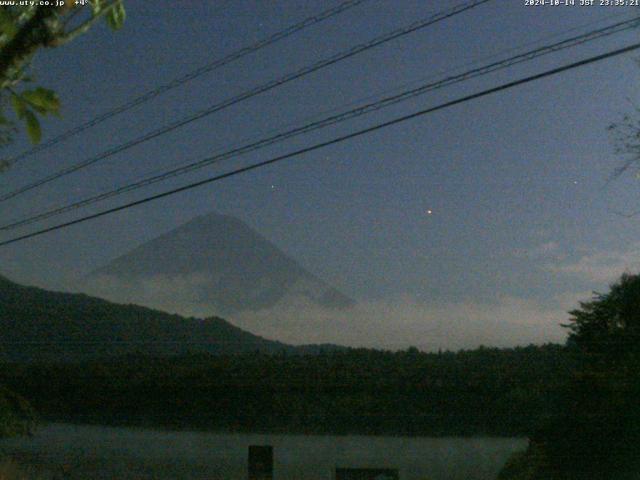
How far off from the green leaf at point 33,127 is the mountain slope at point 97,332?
14.5 metres

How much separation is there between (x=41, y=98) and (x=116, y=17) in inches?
23.9

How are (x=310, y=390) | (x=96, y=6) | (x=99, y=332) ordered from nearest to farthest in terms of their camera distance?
1. (x=96, y=6)
2. (x=310, y=390)
3. (x=99, y=332)

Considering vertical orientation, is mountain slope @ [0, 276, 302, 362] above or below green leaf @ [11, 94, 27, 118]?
above

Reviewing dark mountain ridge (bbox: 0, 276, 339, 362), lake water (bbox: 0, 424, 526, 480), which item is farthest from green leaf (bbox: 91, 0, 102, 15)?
dark mountain ridge (bbox: 0, 276, 339, 362)

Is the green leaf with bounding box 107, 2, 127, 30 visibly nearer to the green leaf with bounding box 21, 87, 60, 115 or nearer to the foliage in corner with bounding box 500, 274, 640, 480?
the green leaf with bounding box 21, 87, 60, 115

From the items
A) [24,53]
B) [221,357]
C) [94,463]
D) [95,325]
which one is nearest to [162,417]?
[221,357]

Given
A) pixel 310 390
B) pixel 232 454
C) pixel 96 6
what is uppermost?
pixel 96 6

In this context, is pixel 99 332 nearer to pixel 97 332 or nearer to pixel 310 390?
pixel 97 332

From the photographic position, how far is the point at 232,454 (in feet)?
53.2

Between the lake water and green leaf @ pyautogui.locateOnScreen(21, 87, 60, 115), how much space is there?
35.6ft

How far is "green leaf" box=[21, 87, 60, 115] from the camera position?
10.2 ft

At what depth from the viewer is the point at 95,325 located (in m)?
22.9

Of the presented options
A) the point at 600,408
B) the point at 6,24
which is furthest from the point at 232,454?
the point at 6,24

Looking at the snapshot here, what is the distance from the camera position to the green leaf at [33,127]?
3.18 meters
